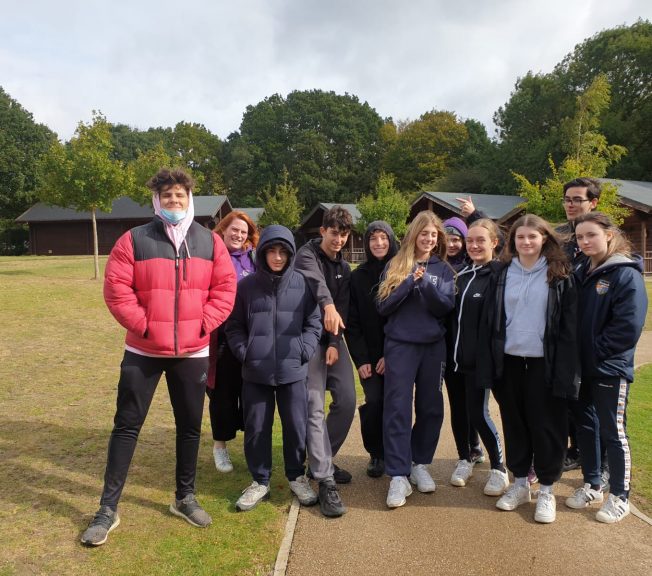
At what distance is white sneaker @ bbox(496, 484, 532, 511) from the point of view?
12.4 ft

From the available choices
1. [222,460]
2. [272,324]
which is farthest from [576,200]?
[222,460]

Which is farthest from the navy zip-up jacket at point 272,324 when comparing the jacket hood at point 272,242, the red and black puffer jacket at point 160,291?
the red and black puffer jacket at point 160,291

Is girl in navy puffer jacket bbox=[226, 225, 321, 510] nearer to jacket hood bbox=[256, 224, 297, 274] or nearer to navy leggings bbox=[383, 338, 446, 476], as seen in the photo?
jacket hood bbox=[256, 224, 297, 274]

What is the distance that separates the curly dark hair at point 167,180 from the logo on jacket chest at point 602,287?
2856 mm

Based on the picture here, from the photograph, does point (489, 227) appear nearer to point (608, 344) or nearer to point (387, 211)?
point (608, 344)

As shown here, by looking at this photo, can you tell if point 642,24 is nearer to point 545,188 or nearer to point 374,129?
point 374,129

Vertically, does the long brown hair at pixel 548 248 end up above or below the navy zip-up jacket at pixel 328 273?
above

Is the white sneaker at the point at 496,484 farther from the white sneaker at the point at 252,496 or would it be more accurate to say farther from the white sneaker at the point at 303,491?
the white sneaker at the point at 252,496

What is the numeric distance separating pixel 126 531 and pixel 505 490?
8.77 ft

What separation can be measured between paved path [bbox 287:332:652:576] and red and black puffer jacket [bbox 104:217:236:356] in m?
1.49

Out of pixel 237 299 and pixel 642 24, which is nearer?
pixel 237 299

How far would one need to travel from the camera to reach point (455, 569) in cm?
310

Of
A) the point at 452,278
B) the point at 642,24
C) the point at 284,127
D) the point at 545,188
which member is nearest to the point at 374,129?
the point at 284,127

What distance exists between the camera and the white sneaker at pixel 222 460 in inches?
178
